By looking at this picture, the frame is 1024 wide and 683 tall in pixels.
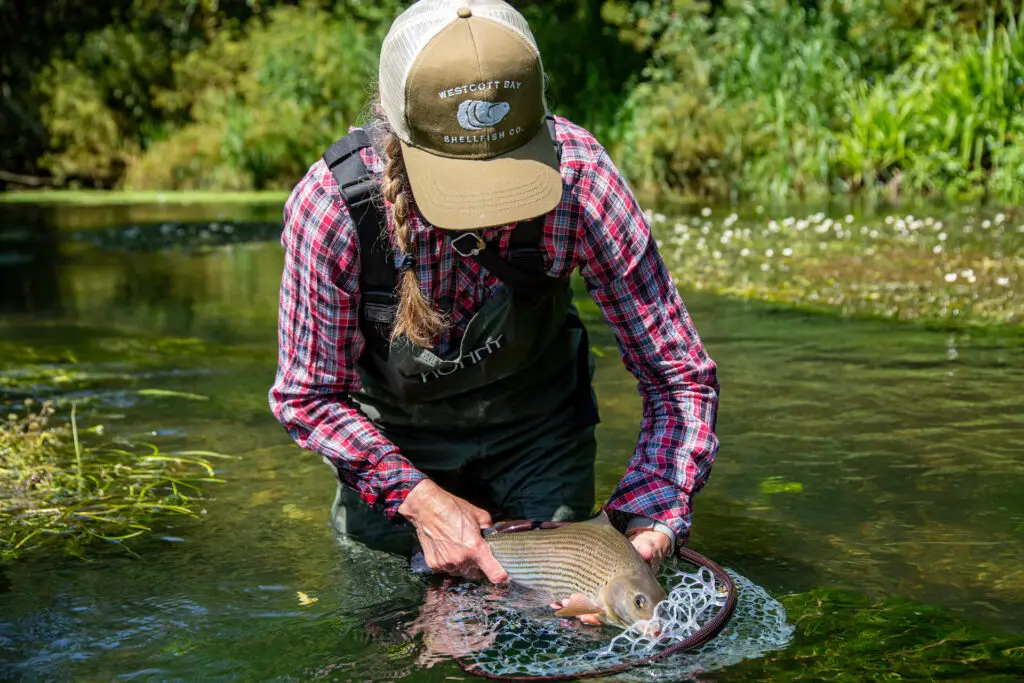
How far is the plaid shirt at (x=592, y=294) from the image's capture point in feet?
11.0

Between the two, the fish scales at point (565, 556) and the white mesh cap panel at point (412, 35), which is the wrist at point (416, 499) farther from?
the white mesh cap panel at point (412, 35)

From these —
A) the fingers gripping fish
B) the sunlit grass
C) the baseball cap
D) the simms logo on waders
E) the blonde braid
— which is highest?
the baseball cap

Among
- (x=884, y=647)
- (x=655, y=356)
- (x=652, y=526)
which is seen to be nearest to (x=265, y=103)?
(x=655, y=356)

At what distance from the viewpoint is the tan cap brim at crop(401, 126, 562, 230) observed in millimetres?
3053

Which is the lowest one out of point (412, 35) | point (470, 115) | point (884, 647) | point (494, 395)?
point (884, 647)

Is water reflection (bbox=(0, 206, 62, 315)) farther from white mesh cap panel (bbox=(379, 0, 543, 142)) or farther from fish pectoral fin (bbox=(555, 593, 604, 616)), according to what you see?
fish pectoral fin (bbox=(555, 593, 604, 616))

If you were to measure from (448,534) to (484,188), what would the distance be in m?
0.95

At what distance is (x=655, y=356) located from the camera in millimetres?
3486

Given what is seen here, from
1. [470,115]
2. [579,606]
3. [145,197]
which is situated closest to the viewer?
[470,115]

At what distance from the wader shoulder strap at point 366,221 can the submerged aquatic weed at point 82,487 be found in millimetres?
1575

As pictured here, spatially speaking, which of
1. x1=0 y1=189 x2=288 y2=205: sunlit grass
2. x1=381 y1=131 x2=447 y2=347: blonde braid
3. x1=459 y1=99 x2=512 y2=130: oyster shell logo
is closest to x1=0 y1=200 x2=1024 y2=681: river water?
x1=381 y1=131 x2=447 y2=347: blonde braid

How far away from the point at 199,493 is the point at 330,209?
206 centimetres

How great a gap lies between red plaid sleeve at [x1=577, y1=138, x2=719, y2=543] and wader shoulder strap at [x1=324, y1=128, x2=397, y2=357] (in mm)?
523

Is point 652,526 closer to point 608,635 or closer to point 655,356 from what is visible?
point 608,635
